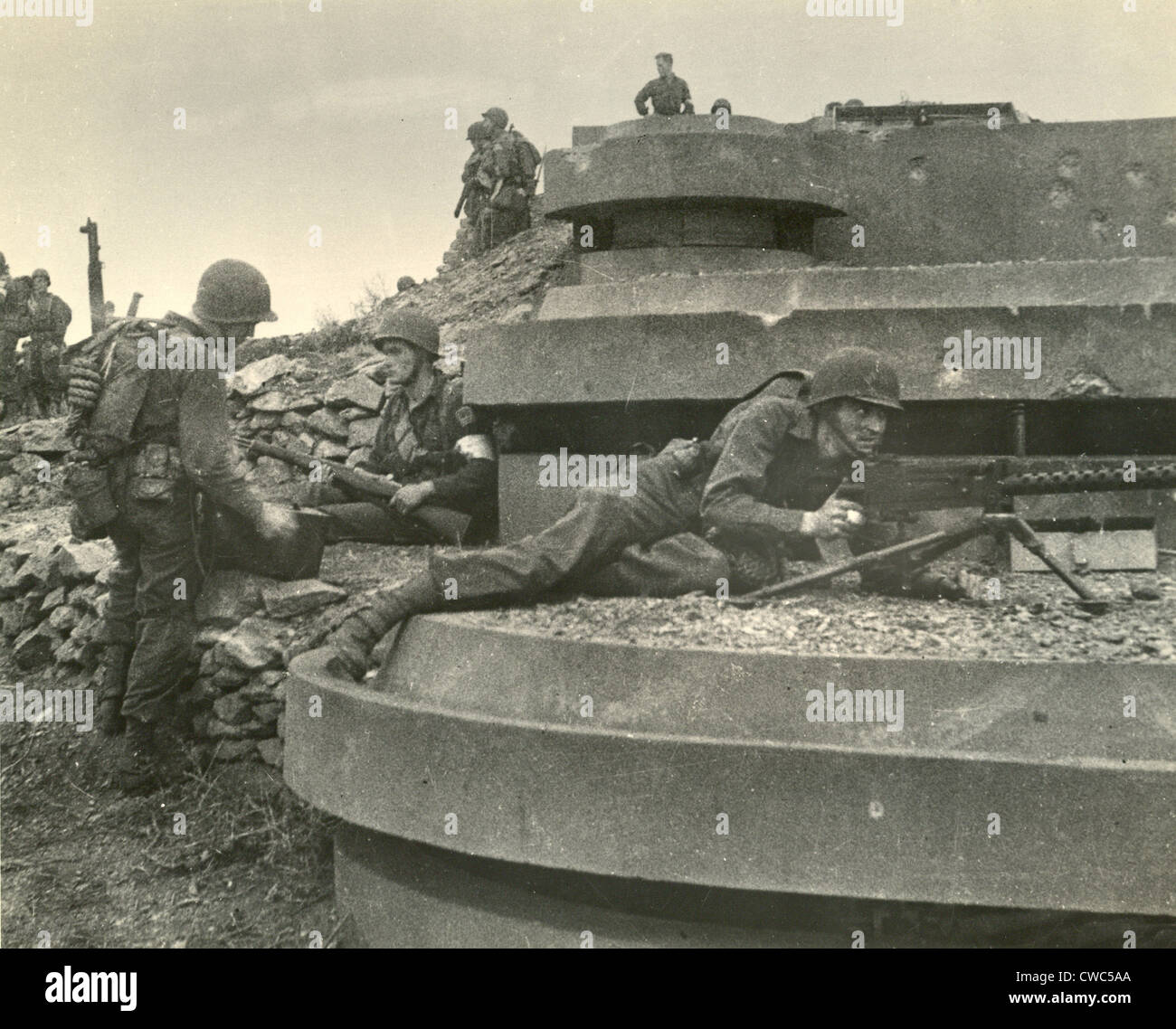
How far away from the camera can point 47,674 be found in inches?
294

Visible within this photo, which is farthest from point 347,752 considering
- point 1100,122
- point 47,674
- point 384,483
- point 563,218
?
point 1100,122

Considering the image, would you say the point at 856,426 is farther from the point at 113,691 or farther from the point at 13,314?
the point at 13,314

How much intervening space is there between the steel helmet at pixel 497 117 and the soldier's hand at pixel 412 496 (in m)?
6.14

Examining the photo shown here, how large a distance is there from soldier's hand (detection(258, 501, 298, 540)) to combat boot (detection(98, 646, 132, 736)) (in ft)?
2.75

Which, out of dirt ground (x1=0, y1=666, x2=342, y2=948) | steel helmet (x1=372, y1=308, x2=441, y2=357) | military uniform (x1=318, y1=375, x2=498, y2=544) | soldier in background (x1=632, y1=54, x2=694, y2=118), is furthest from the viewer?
soldier in background (x1=632, y1=54, x2=694, y2=118)

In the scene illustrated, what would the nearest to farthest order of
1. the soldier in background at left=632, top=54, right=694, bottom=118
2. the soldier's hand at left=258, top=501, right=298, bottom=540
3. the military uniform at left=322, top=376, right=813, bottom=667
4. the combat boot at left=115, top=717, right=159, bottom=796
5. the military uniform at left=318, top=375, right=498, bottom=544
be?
1. the military uniform at left=322, top=376, right=813, bottom=667
2. the combat boot at left=115, top=717, right=159, bottom=796
3. the soldier's hand at left=258, top=501, right=298, bottom=540
4. the military uniform at left=318, top=375, right=498, bottom=544
5. the soldier in background at left=632, top=54, right=694, bottom=118

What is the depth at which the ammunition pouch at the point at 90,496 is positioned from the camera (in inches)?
228

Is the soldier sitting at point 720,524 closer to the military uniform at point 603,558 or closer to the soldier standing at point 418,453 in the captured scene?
the military uniform at point 603,558

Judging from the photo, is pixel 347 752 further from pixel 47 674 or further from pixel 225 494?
pixel 47 674

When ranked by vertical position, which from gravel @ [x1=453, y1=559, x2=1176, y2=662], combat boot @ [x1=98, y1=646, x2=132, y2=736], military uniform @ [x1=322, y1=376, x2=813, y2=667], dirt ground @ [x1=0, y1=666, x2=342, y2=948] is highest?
military uniform @ [x1=322, y1=376, x2=813, y2=667]

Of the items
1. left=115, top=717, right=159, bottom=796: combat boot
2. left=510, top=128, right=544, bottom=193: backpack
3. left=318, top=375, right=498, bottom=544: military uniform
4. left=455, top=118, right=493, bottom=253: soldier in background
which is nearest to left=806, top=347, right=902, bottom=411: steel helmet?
left=318, top=375, right=498, bottom=544: military uniform

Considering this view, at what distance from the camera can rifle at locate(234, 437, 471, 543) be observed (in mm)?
6422

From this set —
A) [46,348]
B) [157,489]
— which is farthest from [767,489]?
[46,348]

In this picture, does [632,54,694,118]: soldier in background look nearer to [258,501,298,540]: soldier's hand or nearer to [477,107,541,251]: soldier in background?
[477,107,541,251]: soldier in background
